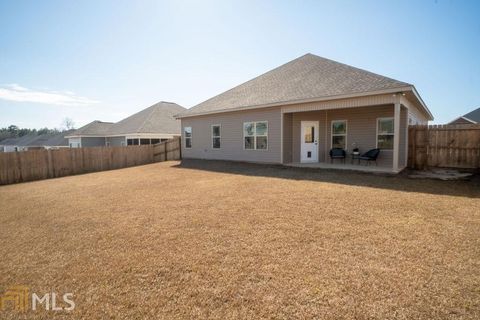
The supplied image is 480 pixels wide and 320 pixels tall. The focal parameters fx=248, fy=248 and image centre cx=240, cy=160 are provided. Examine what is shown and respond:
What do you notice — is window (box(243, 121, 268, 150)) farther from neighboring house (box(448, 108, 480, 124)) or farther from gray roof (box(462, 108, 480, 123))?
gray roof (box(462, 108, 480, 123))

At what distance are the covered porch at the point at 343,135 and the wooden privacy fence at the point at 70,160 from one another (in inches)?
369

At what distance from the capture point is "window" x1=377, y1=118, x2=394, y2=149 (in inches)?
416

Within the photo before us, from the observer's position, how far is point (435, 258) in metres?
3.01

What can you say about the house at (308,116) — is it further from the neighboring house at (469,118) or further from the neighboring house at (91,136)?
the neighboring house at (469,118)

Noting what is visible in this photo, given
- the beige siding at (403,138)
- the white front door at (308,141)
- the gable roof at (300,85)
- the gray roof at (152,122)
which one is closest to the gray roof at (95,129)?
the gray roof at (152,122)

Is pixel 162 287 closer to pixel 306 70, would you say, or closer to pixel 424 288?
pixel 424 288

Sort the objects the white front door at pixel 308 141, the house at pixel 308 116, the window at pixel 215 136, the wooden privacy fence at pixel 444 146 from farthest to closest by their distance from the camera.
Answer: the window at pixel 215 136
the white front door at pixel 308 141
the wooden privacy fence at pixel 444 146
the house at pixel 308 116

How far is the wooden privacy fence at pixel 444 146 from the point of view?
10.0 m

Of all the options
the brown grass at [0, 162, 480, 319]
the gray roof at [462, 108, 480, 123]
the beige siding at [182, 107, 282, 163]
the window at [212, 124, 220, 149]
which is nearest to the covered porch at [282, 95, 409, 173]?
the beige siding at [182, 107, 282, 163]

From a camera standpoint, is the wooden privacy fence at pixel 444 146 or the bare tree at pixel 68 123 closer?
the wooden privacy fence at pixel 444 146

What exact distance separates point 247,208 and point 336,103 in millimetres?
6982

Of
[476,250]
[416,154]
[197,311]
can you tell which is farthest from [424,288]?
[416,154]

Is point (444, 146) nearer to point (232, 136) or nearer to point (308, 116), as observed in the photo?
point (308, 116)

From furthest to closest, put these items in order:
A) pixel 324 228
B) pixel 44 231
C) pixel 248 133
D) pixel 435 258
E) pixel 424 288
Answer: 1. pixel 248 133
2. pixel 44 231
3. pixel 324 228
4. pixel 435 258
5. pixel 424 288
